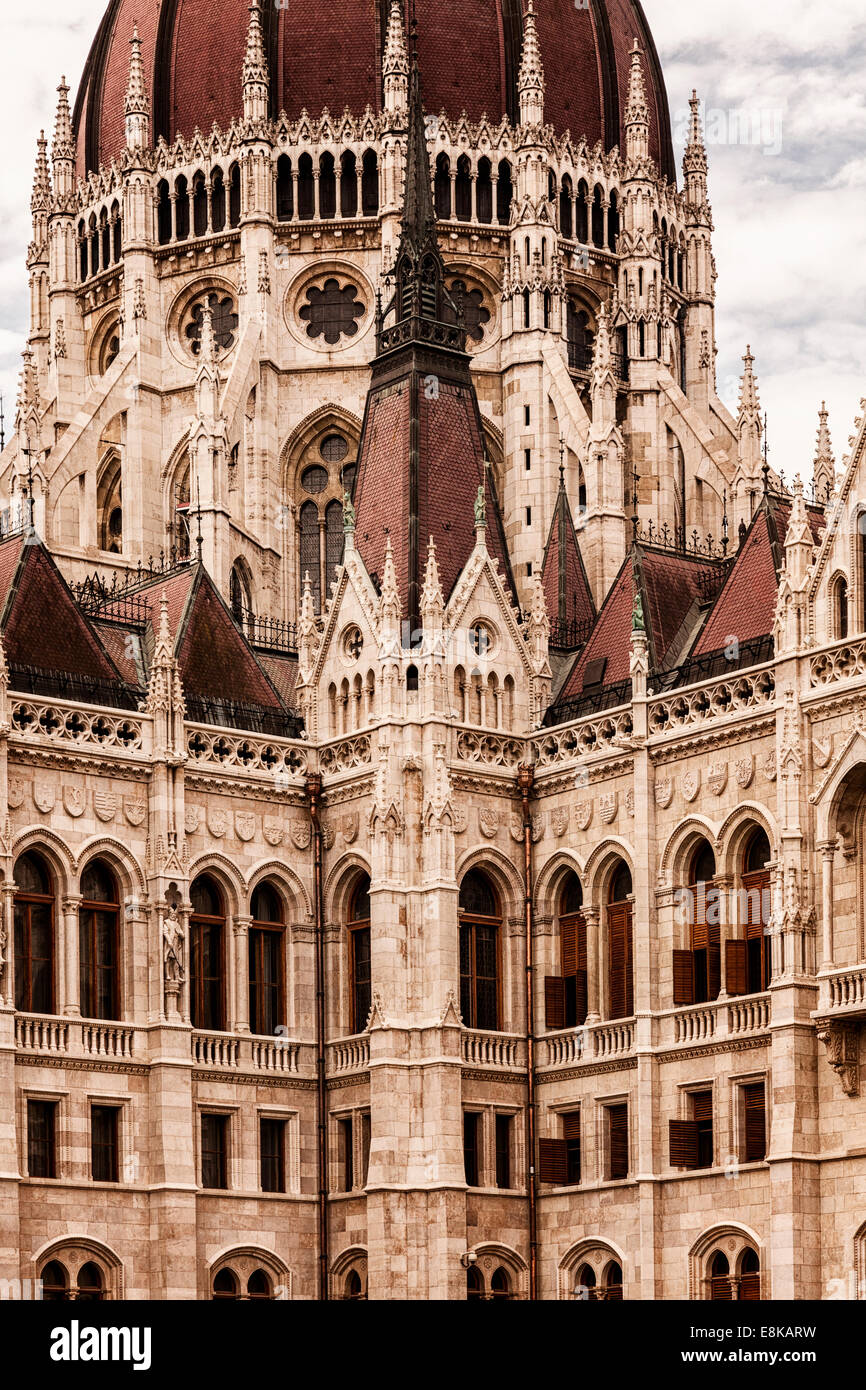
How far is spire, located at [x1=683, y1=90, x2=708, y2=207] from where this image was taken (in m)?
86.5

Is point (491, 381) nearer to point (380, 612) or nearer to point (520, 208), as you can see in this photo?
point (520, 208)

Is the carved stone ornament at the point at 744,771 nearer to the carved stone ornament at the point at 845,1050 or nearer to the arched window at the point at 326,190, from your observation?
the carved stone ornament at the point at 845,1050

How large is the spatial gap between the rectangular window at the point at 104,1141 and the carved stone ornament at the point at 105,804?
231 inches

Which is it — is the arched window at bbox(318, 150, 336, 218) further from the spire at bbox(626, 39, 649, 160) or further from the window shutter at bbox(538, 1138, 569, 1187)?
the window shutter at bbox(538, 1138, 569, 1187)

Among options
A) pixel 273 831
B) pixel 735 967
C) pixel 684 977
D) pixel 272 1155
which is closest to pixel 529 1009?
pixel 684 977

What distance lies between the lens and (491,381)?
259 ft

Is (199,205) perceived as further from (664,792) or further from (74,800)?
(664,792)

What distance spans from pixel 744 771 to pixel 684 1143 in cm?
735

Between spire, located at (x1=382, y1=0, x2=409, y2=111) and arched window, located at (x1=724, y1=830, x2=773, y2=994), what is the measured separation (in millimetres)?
31682

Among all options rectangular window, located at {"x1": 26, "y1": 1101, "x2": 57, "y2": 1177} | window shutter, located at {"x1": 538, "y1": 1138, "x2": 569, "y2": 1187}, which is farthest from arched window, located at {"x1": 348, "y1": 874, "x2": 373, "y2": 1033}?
rectangular window, located at {"x1": 26, "y1": 1101, "x2": 57, "y2": 1177}

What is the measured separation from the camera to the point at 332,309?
263 feet

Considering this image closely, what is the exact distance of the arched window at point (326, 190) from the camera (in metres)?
79.8

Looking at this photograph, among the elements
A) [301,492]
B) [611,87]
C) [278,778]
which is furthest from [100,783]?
[611,87]
